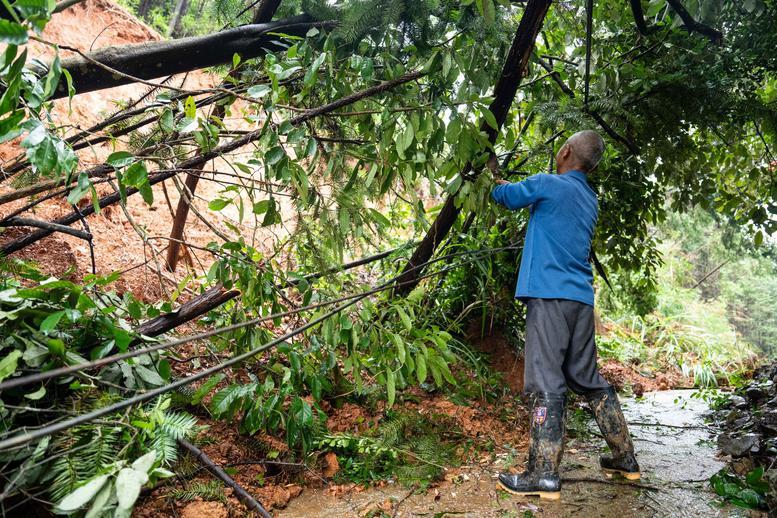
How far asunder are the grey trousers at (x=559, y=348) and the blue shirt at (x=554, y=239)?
61mm

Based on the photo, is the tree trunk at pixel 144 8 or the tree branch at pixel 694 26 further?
the tree trunk at pixel 144 8

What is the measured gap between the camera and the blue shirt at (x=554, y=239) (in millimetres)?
2508

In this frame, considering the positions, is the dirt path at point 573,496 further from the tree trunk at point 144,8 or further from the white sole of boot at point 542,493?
the tree trunk at point 144,8

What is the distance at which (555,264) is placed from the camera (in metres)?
2.51

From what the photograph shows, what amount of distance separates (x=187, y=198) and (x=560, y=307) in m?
1.88

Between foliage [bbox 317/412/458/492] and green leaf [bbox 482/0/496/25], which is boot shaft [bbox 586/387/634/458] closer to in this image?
foliage [bbox 317/412/458/492]

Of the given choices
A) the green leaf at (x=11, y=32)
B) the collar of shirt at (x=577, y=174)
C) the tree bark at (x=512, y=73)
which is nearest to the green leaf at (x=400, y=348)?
the tree bark at (x=512, y=73)

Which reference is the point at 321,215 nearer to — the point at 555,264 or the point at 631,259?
the point at 555,264

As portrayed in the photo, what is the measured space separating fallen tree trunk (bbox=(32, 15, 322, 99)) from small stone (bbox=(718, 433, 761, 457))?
3184 mm

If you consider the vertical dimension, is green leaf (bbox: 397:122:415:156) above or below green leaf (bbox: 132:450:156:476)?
above

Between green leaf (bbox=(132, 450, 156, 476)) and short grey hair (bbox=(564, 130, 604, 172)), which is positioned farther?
short grey hair (bbox=(564, 130, 604, 172))

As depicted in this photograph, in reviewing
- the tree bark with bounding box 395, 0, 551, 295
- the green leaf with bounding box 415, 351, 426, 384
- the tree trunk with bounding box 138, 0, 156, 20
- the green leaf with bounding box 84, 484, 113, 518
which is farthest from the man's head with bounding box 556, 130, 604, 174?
the tree trunk with bounding box 138, 0, 156, 20

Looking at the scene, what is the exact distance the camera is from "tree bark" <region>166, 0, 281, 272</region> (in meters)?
2.88

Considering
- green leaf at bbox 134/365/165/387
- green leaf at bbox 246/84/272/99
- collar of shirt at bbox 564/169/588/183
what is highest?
green leaf at bbox 246/84/272/99
